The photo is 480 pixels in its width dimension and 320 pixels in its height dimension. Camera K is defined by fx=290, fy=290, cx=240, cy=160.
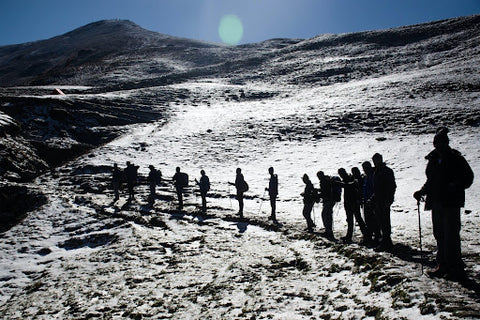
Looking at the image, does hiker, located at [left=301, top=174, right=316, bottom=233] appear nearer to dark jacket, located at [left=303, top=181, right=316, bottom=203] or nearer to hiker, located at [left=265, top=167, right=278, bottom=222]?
dark jacket, located at [left=303, top=181, right=316, bottom=203]

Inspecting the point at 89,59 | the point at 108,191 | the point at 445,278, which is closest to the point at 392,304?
the point at 445,278

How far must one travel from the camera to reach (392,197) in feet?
21.8

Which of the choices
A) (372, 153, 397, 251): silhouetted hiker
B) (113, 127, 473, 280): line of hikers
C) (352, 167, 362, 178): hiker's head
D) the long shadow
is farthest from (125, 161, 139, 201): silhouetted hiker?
the long shadow

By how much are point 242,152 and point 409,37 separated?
157 ft

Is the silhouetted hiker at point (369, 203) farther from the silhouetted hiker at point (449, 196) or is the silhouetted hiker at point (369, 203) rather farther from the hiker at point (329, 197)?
the silhouetted hiker at point (449, 196)

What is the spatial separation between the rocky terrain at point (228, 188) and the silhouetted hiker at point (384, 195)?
37 centimetres

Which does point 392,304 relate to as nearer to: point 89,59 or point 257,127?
point 257,127

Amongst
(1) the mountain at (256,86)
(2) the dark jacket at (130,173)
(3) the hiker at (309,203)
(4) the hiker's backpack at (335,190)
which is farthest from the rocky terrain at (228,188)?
(2) the dark jacket at (130,173)

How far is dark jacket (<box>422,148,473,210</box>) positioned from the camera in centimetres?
430

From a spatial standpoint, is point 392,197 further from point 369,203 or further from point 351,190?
point 351,190

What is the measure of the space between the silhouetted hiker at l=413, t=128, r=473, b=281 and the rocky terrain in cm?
30

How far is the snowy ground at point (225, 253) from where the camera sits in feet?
16.0

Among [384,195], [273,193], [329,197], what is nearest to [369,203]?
[384,195]

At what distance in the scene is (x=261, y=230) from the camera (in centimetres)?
1047
